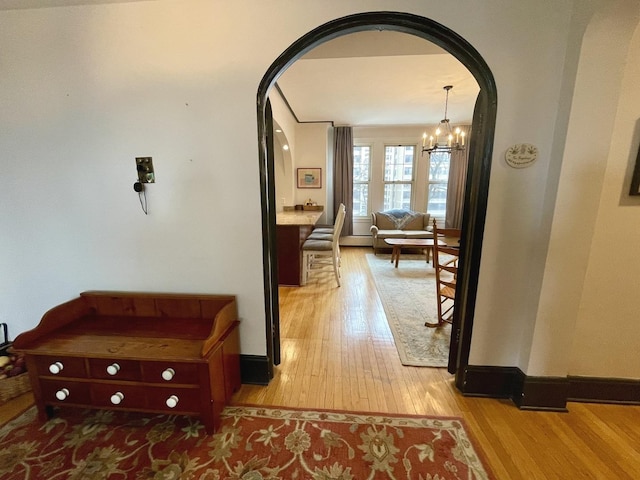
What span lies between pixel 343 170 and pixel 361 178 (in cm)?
55

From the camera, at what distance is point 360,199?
618cm

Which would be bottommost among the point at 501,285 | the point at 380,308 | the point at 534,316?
the point at 380,308

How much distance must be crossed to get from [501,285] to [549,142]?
0.84 metres

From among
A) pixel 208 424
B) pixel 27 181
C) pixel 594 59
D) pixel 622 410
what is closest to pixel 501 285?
pixel 622 410

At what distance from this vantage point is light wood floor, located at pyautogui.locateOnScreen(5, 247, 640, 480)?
129 centimetres

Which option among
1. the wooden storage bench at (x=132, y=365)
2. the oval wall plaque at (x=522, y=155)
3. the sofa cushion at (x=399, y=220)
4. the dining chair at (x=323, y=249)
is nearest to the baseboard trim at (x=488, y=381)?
the oval wall plaque at (x=522, y=155)

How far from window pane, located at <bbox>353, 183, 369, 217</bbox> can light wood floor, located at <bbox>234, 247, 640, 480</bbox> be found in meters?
3.89

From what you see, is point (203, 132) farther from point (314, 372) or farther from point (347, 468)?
point (347, 468)

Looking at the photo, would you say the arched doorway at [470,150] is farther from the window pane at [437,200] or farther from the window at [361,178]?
the window pane at [437,200]

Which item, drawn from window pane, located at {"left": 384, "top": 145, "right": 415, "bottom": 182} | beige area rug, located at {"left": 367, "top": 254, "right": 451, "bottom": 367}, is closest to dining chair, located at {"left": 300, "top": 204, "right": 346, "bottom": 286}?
beige area rug, located at {"left": 367, "top": 254, "right": 451, "bottom": 367}

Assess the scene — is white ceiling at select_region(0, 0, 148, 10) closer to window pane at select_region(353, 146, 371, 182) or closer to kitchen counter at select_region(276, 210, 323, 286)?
kitchen counter at select_region(276, 210, 323, 286)

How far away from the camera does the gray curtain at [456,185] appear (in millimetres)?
5652

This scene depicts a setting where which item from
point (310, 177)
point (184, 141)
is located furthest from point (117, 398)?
point (310, 177)

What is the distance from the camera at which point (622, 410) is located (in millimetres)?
1597
